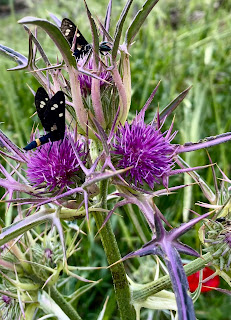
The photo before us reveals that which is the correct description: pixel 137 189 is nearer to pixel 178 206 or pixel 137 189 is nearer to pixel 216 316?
pixel 216 316

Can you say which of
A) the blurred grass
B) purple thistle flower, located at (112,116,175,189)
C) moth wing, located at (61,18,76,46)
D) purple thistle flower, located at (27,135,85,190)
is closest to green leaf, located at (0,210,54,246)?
purple thistle flower, located at (27,135,85,190)

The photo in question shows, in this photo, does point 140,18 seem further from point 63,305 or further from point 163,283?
point 63,305

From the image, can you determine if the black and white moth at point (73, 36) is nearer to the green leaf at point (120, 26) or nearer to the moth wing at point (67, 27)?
the moth wing at point (67, 27)

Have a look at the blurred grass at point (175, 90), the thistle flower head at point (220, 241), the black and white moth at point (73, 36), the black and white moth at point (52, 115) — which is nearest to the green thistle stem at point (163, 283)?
the thistle flower head at point (220, 241)

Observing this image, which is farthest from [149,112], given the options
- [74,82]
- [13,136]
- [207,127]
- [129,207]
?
[74,82]

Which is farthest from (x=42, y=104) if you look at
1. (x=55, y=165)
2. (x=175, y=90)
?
(x=175, y=90)

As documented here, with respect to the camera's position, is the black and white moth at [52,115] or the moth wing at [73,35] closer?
the black and white moth at [52,115]
